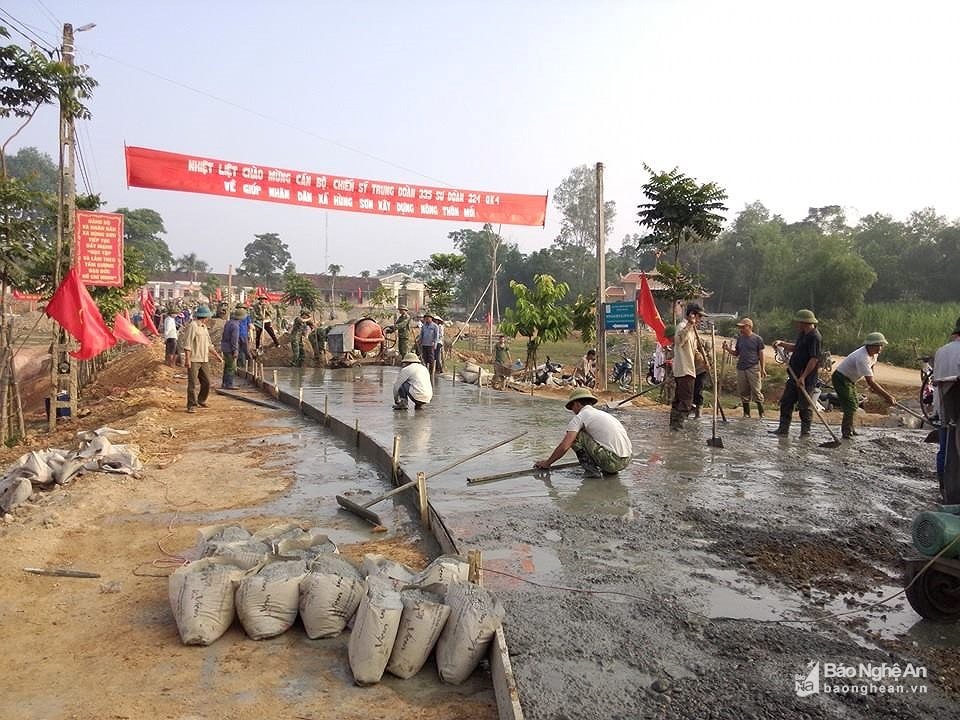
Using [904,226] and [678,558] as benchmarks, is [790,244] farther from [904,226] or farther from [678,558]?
[678,558]

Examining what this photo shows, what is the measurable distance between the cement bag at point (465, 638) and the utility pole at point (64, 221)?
10.4 m

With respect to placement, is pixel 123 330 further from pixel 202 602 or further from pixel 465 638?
pixel 465 638

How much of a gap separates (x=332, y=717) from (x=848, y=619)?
2.67 meters

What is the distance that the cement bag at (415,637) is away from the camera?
3.28 meters

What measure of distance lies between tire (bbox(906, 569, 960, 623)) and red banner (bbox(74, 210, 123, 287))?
11768 millimetres

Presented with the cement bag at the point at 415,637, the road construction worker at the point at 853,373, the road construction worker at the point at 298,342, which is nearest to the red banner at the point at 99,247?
the road construction worker at the point at 298,342

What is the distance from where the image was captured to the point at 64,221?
11.4 m

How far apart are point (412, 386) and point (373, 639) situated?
308 inches

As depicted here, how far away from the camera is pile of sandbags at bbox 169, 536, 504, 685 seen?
Answer: 3262 millimetres

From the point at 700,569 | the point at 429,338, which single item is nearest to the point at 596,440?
the point at 700,569

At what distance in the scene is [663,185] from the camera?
469 inches

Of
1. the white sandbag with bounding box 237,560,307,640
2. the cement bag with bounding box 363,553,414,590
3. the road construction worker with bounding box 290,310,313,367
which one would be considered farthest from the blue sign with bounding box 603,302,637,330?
the white sandbag with bounding box 237,560,307,640

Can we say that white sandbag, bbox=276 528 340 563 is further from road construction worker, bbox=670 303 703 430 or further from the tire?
road construction worker, bbox=670 303 703 430

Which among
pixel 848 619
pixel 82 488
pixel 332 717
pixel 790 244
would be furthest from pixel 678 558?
pixel 790 244
